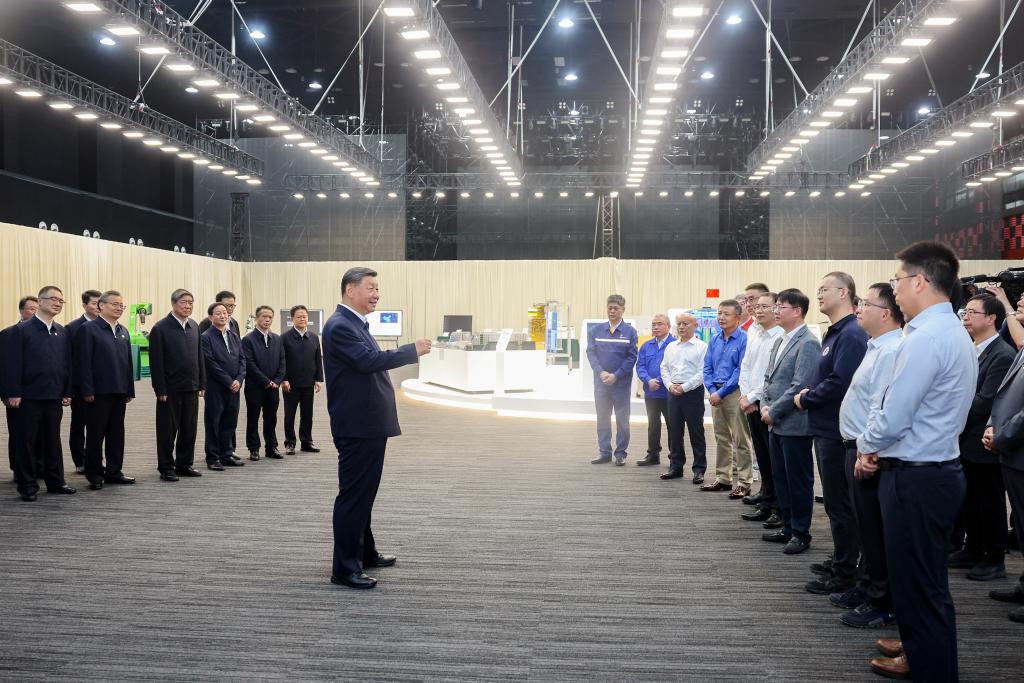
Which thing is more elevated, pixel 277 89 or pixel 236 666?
pixel 277 89

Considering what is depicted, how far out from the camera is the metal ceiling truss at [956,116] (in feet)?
36.8

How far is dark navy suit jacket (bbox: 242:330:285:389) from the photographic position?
7.68 meters

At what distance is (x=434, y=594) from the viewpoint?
3.79 m

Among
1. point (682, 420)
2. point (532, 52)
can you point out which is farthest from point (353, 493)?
point (532, 52)

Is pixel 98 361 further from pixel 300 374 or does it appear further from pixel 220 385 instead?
pixel 300 374

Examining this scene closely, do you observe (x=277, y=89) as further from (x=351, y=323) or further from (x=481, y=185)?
(x=351, y=323)

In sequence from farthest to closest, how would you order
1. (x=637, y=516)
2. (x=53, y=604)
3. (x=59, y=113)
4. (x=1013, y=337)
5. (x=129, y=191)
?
1. (x=129, y=191)
2. (x=59, y=113)
3. (x=637, y=516)
4. (x=1013, y=337)
5. (x=53, y=604)

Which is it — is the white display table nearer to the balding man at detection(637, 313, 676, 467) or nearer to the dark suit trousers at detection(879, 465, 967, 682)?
the balding man at detection(637, 313, 676, 467)

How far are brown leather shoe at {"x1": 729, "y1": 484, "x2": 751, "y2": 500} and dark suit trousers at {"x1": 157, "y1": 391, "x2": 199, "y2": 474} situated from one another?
4.47 m

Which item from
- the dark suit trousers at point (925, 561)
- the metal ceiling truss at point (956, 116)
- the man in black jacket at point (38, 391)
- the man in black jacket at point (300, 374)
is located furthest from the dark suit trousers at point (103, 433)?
the metal ceiling truss at point (956, 116)

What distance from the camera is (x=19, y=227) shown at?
14.3 meters

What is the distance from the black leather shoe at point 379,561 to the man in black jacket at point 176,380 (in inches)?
123

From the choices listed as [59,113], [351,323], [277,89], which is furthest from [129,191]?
[351,323]

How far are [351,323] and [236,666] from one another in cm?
157
